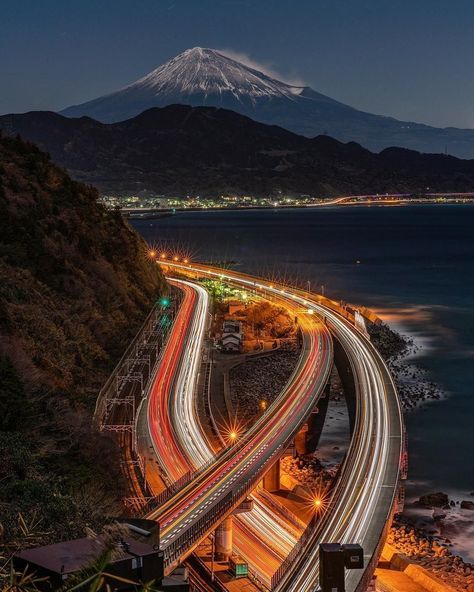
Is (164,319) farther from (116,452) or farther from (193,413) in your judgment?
(116,452)

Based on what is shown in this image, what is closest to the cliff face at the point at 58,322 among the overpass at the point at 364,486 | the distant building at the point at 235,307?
the overpass at the point at 364,486

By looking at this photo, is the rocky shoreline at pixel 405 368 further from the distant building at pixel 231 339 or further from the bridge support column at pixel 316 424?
the distant building at pixel 231 339

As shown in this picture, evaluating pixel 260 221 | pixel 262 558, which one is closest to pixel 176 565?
pixel 262 558

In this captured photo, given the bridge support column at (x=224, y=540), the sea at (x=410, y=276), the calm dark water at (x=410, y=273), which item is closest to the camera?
the bridge support column at (x=224, y=540)

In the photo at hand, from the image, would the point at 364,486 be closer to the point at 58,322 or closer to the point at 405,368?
the point at 58,322

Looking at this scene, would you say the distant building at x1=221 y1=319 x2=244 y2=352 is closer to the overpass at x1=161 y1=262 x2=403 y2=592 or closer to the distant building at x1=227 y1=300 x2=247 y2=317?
the overpass at x1=161 y1=262 x2=403 y2=592
